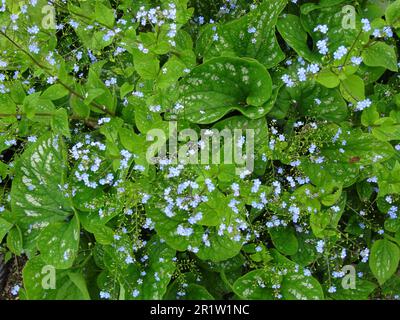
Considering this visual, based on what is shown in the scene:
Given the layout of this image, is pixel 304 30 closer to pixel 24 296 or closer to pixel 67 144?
pixel 67 144

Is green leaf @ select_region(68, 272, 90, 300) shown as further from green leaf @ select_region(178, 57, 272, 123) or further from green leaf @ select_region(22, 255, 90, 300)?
green leaf @ select_region(178, 57, 272, 123)

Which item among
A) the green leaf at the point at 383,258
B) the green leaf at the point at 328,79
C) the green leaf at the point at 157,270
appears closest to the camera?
the green leaf at the point at 328,79

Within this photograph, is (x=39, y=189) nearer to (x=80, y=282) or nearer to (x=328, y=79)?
(x=80, y=282)

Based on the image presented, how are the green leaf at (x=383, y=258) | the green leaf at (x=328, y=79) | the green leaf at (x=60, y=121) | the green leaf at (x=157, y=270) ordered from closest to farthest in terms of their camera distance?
the green leaf at (x=328, y=79)
the green leaf at (x=60, y=121)
the green leaf at (x=157, y=270)
the green leaf at (x=383, y=258)

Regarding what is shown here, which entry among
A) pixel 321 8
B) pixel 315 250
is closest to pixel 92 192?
pixel 315 250

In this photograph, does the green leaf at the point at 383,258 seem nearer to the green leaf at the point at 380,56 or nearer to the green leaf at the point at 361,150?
the green leaf at the point at 361,150

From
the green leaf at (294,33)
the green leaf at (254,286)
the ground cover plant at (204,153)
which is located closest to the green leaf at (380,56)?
the ground cover plant at (204,153)

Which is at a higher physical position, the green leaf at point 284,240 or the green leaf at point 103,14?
the green leaf at point 103,14

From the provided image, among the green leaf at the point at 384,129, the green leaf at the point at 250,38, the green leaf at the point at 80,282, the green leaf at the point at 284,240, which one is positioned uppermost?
the green leaf at the point at 250,38
